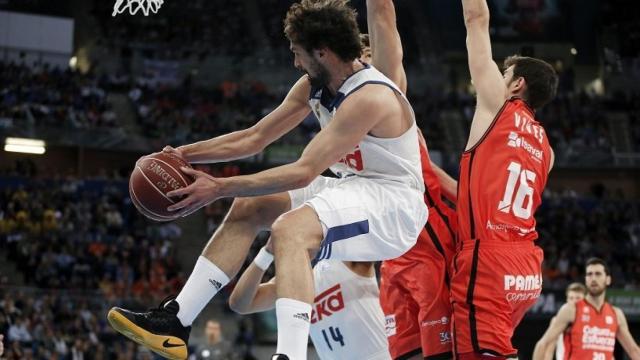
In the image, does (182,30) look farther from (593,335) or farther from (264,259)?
(264,259)

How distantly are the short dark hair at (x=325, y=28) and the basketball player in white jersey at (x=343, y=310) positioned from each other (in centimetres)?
159

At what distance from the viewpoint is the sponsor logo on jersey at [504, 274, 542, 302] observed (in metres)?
5.78

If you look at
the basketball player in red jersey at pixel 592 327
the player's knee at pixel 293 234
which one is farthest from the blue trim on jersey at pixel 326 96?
the basketball player in red jersey at pixel 592 327

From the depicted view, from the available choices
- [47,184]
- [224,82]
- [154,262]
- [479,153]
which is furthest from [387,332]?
[224,82]

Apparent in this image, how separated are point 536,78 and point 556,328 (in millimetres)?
5360

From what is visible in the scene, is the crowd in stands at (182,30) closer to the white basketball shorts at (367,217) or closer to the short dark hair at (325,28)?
the short dark hair at (325,28)

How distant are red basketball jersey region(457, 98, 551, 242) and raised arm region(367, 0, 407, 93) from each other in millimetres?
741

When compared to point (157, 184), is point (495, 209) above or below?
below

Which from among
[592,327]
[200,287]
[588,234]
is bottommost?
[588,234]

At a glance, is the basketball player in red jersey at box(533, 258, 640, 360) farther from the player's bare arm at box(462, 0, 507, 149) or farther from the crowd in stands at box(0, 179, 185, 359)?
the crowd in stands at box(0, 179, 185, 359)

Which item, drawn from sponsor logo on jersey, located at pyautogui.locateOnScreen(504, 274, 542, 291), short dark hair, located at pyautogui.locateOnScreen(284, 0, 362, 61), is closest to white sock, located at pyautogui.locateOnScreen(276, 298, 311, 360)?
short dark hair, located at pyautogui.locateOnScreen(284, 0, 362, 61)

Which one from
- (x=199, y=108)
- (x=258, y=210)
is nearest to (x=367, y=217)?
(x=258, y=210)

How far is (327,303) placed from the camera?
6.13 m

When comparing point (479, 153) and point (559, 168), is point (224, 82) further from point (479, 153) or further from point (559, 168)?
point (479, 153)
